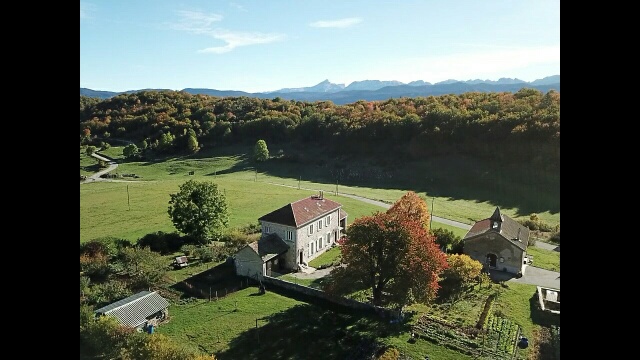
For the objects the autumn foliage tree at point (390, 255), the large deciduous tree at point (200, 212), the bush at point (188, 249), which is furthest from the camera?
the large deciduous tree at point (200, 212)

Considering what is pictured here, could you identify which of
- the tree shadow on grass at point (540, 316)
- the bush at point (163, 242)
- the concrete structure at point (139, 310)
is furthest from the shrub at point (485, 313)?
the bush at point (163, 242)

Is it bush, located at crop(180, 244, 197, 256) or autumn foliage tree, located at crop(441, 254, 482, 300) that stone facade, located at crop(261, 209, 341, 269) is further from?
autumn foliage tree, located at crop(441, 254, 482, 300)

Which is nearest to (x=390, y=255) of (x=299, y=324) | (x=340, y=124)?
(x=299, y=324)

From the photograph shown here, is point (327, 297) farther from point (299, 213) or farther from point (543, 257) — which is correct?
point (543, 257)

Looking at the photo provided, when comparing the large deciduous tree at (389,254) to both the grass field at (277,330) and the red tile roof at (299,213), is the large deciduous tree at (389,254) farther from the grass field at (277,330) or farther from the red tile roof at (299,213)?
the red tile roof at (299,213)
